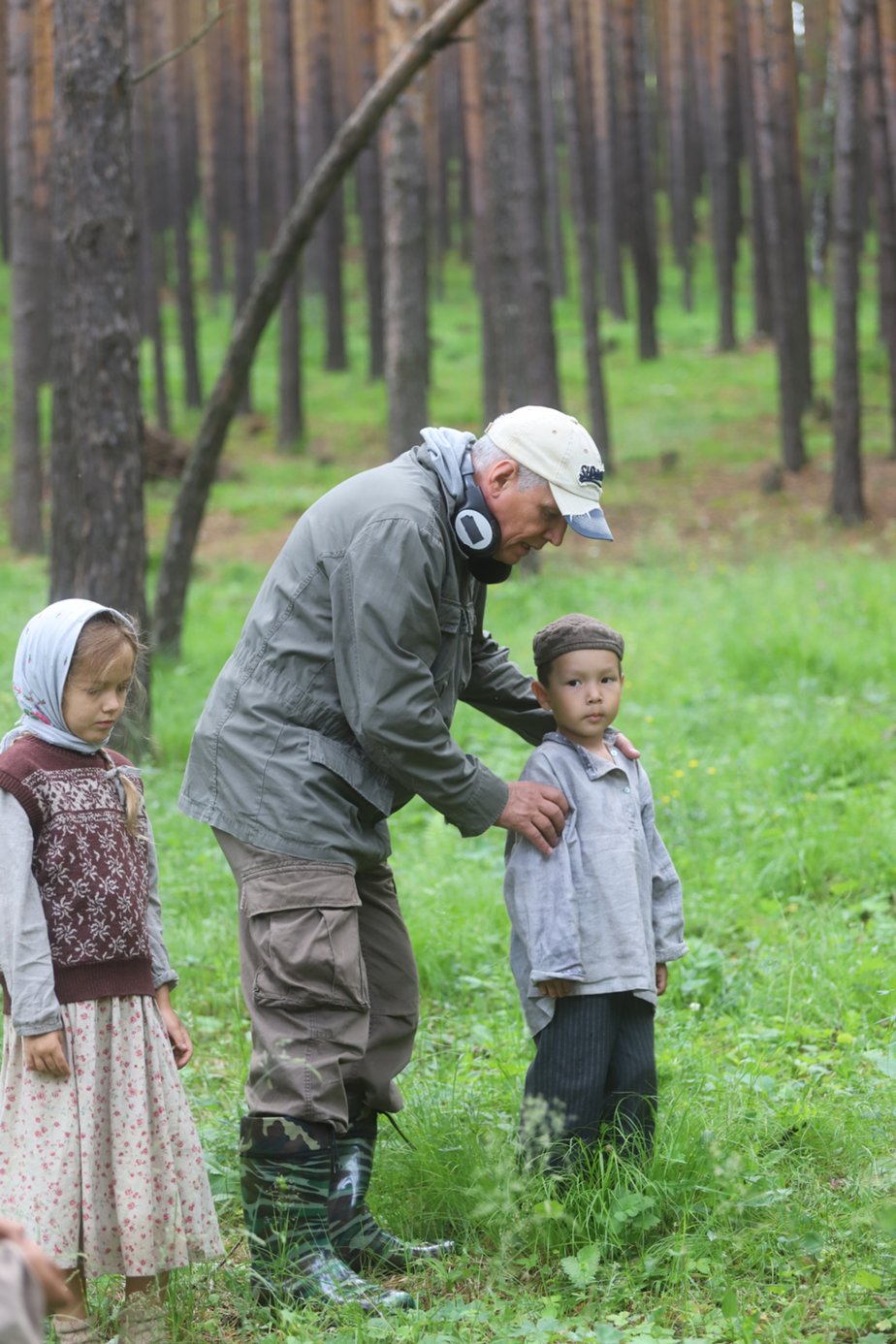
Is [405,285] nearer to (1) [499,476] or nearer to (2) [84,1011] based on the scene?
(1) [499,476]

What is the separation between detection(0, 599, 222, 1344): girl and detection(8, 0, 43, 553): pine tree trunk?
54.3 feet

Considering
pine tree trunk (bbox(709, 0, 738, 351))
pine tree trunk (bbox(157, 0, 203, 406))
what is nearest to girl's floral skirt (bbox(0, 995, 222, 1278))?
pine tree trunk (bbox(157, 0, 203, 406))

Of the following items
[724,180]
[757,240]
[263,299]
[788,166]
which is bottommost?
[263,299]

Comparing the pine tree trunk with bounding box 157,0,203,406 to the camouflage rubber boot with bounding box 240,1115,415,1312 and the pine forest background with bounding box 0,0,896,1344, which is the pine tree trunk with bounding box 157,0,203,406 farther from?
the camouflage rubber boot with bounding box 240,1115,415,1312

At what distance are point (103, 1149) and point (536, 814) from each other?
1.26 metres

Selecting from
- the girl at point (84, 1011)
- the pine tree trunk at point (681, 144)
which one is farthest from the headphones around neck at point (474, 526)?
the pine tree trunk at point (681, 144)

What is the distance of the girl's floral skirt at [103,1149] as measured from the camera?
9.72ft

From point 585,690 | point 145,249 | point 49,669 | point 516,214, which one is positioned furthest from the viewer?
point 145,249

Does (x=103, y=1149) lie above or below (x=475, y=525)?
below

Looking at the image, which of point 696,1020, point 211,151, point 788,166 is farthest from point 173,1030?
point 211,151

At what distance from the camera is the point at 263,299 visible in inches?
344

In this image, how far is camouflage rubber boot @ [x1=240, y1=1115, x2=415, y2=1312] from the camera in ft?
10.9

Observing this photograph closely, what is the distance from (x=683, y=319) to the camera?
3525 centimetres

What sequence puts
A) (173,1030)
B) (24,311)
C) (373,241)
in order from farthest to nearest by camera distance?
1. (373,241)
2. (24,311)
3. (173,1030)
